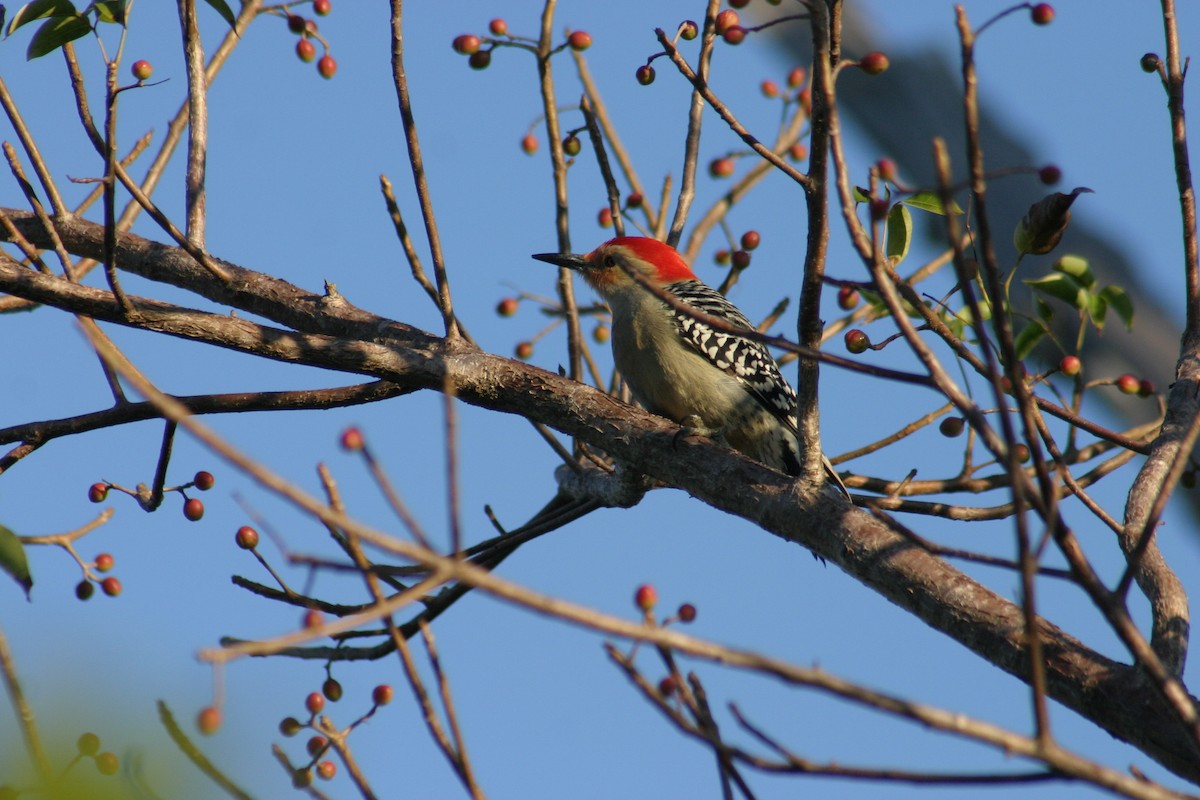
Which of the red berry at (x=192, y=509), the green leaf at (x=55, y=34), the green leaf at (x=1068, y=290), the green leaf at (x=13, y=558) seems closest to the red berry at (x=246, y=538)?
the red berry at (x=192, y=509)

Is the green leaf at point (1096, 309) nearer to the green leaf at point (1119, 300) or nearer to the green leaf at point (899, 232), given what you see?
the green leaf at point (1119, 300)

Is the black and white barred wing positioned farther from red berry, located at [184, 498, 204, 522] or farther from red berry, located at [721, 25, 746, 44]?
red berry, located at [184, 498, 204, 522]

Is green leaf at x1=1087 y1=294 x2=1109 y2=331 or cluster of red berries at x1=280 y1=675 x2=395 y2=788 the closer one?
cluster of red berries at x1=280 y1=675 x2=395 y2=788

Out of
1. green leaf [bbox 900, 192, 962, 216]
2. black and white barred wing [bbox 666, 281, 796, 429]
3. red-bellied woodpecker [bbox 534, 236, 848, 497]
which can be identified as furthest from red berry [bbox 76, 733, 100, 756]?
black and white barred wing [bbox 666, 281, 796, 429]

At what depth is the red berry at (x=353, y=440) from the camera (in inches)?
74.2

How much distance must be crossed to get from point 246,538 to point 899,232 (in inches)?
100

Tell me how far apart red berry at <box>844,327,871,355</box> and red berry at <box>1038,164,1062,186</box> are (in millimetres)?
820

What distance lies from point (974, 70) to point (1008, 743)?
1097 mm

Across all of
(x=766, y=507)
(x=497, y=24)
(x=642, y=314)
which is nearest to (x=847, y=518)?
(x=766, y=507)

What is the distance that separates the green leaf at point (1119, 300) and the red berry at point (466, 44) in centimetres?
289

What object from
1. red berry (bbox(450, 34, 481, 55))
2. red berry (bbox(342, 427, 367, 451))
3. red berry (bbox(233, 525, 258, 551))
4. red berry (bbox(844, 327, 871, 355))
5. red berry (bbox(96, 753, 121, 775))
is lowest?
red berry (bbox(96, 753, 121, 775))

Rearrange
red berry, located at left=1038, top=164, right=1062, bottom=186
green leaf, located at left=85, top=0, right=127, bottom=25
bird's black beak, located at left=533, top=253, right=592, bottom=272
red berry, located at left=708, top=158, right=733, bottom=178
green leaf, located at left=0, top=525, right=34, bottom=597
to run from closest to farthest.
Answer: green leaf, located at left=0, top=525, right=34, bottom=597 < red berry, located at left=1038, top=164, right=1062, bottom=186 < green leaf, located at left=85, top=0, right=127, bottom=25 < red berry, located at left=708, top=158, right=733, bottom=178 < bird's black beak, located at left=533, top=253, right=592, bottom=272

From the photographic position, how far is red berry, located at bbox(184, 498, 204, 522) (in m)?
4.38

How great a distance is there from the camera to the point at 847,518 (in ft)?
11.3
